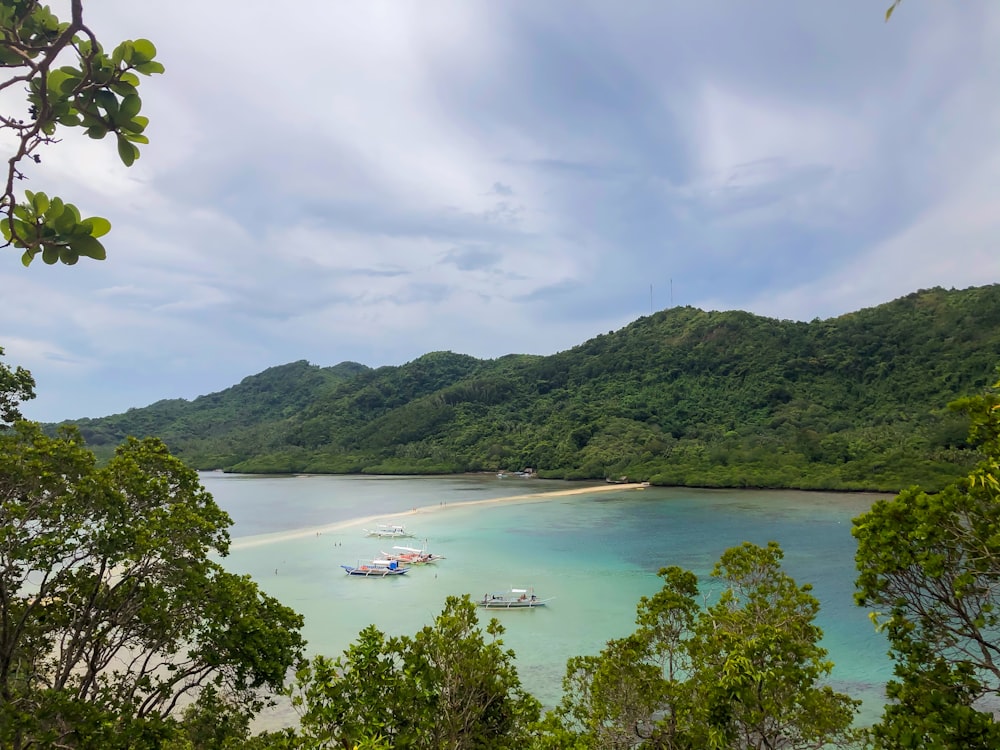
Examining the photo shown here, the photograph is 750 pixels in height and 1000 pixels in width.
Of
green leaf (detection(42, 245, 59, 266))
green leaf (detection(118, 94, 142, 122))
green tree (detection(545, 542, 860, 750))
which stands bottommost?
green tree (detection(545, 542, 860, 750))

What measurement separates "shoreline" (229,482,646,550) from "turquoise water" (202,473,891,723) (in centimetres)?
28

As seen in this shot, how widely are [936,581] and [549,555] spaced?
29.9 meters

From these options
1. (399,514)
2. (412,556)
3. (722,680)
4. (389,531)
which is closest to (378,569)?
(412,556)

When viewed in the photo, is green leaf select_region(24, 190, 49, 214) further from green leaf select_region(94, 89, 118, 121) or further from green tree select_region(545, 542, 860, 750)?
green tree select_region(545, 542, 860, 750)

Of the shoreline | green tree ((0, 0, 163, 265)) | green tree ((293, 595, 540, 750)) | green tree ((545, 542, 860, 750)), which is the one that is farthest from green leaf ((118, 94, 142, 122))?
the shoreline

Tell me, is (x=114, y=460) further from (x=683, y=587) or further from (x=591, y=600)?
(x=591, y=600)

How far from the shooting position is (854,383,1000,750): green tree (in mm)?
5172

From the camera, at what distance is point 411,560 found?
3331 centimetres

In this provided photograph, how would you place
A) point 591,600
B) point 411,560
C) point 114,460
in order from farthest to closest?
point 411,560 → point 591,600 → point 114,460

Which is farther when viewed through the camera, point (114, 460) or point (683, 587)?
point (114, 460)

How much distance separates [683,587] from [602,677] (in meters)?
1.57

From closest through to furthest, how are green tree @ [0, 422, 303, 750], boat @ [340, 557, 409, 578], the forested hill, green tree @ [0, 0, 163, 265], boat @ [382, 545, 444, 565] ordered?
1. green tree @ [0, 0, 163, 265]
2. green tree @ [0, 422, 303, 750]
3. boat @ [340, 557, 409, 578]
4. boat @ [382, 545, 444, 565]
5. the forested hill

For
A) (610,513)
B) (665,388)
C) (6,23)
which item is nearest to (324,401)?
(665,388)

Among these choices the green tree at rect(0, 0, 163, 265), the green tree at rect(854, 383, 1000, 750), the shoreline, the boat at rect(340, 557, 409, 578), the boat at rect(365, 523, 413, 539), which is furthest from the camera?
the boat at rect(365, 523, 413, 539)
